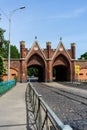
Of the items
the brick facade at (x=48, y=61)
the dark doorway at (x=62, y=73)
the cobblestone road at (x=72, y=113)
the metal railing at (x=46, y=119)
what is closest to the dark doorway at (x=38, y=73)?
the dark doorway at (x=62, y=73)

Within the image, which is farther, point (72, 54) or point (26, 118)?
point (72, 54)

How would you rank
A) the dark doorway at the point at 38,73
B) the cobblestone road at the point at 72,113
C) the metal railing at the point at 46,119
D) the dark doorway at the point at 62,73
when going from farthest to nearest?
the dark doorway at the point at 38,73
the dark doorway at the point at 62,73
the cobblestone road at the point at 72,113
the metal railing at the point at 46,119

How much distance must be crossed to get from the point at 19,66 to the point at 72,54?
45.2 feet

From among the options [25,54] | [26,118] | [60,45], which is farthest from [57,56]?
[26,118]

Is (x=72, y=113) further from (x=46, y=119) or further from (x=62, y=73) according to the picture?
(x=62, y=73)

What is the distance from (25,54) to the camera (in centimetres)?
8612

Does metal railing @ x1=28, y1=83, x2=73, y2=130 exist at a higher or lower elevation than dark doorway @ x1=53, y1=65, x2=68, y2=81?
lower

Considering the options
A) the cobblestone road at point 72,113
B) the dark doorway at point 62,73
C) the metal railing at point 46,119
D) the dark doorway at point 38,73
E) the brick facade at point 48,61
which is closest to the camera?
the metal railing at point 46,119

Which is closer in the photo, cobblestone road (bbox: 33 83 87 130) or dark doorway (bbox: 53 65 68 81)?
cobblestone road (bbox: 33 83 87 130)

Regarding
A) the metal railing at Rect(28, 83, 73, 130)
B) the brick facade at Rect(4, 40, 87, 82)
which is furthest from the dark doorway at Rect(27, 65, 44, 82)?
the metal railing at Rect(28, 83, 73, 130)

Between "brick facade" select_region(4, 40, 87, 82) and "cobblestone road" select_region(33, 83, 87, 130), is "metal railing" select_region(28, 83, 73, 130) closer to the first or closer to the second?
"cobblestone road" select_region(33, 83, 87, 130)

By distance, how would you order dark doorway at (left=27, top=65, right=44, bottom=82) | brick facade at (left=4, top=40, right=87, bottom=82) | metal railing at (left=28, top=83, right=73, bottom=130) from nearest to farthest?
1. metal railing at (left=28, top=83, right=73, bottom=130)
2. brick facade at (left=4, top=40, right=87, bottom=82)
3. dark doorway at (left=27, top=65, right=44, bottom=82)

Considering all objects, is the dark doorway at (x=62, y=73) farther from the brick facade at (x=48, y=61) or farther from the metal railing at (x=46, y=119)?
the metal railing at (x=46, y=119)

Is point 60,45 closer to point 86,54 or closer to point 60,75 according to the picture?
point 60,75
